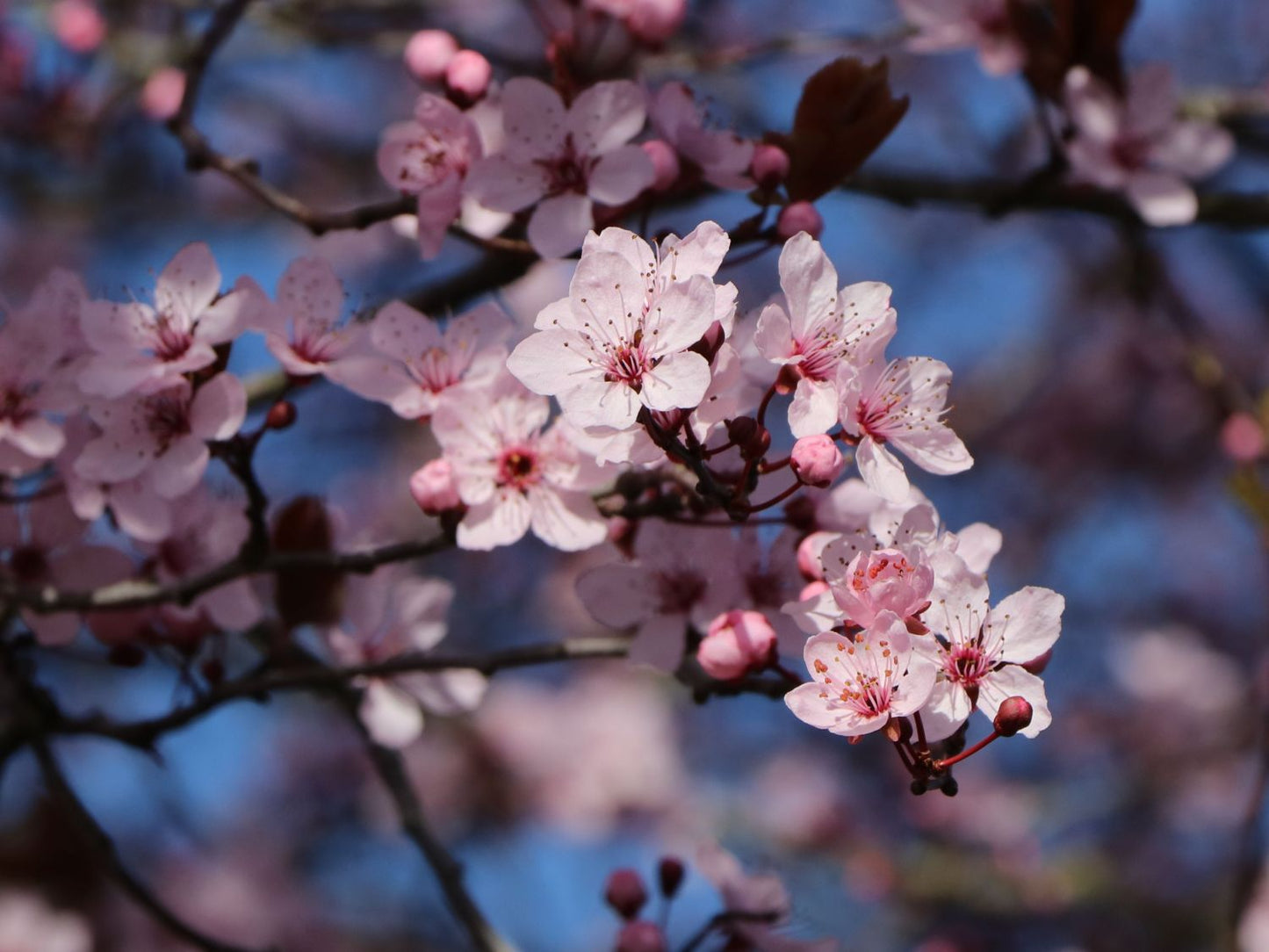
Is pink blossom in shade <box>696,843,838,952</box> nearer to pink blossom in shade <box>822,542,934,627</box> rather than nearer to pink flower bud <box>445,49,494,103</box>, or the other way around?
pink blossom in shade <box>822,542,934,627</box>

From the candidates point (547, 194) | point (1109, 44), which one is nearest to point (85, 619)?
point (547, 194)

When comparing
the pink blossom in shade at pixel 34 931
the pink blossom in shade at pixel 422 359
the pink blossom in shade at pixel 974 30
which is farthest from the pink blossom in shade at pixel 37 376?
the pink blossom in shade at pixel 34 931

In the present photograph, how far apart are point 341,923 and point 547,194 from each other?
11.1 ft

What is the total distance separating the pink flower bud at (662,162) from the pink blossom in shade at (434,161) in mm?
257

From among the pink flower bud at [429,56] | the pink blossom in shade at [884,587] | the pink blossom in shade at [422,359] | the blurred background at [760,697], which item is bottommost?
the blurred background at [760,697]

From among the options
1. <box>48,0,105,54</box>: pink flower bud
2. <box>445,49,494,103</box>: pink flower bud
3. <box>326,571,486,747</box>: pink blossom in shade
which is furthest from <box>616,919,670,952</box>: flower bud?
<box>48,0,105,54</box>: pink flower bud

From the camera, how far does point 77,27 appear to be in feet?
11.5

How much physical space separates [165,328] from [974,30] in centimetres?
162

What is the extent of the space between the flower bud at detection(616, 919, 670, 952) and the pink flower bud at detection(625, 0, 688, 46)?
1397 mm

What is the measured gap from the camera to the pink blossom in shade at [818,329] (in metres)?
1.34

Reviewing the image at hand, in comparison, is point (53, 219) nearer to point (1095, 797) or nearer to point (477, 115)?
point (477, 115)

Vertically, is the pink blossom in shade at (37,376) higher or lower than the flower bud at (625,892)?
higher

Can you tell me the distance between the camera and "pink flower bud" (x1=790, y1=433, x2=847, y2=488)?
133cm

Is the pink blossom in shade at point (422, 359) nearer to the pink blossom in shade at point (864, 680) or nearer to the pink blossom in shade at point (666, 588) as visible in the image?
the pink blossom in shade at point (666, 588)
